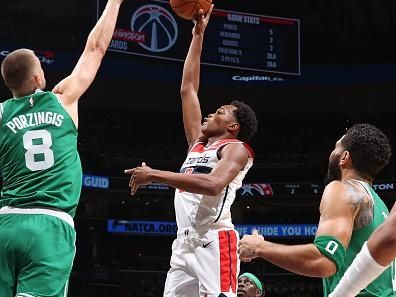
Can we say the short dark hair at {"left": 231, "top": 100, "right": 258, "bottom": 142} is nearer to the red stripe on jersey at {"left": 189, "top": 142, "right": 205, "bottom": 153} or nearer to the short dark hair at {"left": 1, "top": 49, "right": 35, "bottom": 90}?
the red stripe on jersey at {"left": 189, "top": 142, "right": 205, "bottom": 153}

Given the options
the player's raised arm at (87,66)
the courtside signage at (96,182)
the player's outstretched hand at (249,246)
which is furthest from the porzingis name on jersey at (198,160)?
the courtside signage at (96,182)

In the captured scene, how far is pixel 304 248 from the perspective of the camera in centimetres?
289

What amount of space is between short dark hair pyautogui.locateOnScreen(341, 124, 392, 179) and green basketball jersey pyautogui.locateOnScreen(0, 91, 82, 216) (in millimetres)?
1508

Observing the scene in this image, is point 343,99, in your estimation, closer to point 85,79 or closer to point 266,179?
point 266,179

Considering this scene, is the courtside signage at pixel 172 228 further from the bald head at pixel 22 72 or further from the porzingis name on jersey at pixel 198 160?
the bald head at pixel 22 72

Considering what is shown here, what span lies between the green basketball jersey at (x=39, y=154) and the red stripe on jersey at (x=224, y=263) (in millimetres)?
1516

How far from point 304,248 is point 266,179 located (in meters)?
18.0

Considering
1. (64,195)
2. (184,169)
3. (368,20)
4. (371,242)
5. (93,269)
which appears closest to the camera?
(371,242)

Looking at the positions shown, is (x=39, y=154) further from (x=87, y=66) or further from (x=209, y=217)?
(x=209, y=217)

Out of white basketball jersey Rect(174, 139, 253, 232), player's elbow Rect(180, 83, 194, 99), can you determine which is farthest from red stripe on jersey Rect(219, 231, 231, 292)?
player's elbow Rect(180, 83, 194, 99)

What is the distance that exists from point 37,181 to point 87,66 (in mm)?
847

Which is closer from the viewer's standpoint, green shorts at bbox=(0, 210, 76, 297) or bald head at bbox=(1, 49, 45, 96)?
green shorts at bbox=(0, 210, 76, 297)

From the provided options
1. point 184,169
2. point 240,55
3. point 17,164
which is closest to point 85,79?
point 17,164

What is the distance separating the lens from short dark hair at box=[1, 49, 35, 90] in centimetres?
372
